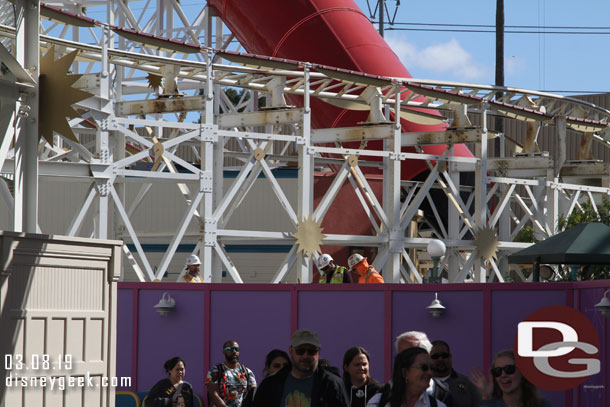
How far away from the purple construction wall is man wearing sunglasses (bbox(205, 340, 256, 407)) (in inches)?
80.3

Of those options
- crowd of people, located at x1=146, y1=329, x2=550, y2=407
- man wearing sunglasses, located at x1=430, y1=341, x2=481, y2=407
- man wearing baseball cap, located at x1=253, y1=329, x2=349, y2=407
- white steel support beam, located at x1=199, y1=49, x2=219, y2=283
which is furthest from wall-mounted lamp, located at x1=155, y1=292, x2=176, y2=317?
man wearing baseball cap, located at x1=253, y1=329, x2=349, y2=407

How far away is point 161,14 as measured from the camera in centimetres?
2898

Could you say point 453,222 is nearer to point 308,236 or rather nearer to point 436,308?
point 308,236

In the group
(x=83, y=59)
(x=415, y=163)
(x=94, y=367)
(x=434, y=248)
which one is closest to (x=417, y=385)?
(x=94, y=367)

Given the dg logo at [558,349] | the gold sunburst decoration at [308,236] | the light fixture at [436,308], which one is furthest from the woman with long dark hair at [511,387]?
the gold sunburst decoration at [308,236]

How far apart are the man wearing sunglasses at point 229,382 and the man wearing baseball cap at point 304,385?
4605 millimetres

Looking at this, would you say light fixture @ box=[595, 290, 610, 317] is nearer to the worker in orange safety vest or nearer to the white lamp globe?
the white lamp globe

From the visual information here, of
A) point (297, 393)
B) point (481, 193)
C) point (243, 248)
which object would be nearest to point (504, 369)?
point (297, 393)

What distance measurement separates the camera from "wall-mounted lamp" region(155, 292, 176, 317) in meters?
15.5

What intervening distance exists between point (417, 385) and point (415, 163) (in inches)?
820

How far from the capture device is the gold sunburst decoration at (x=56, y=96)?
939 cm

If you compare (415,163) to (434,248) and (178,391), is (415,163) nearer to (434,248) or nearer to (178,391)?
(434,248)

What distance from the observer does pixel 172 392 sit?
1298cm

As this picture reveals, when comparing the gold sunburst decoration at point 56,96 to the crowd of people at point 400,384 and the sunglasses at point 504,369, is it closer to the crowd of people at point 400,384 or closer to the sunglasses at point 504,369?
the crowd of people at point 400,384
